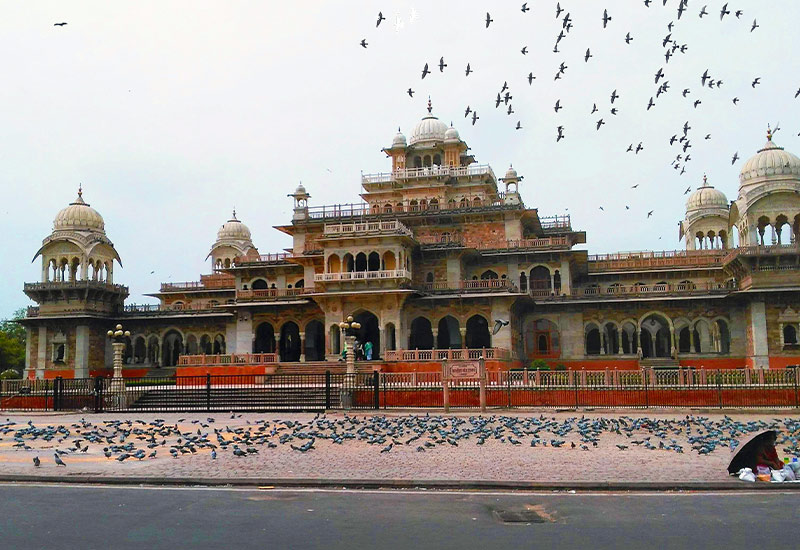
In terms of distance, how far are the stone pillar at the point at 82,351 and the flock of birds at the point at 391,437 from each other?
3062 centimetres

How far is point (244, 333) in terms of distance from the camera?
47.0 m

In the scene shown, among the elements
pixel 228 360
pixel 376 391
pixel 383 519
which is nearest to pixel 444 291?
pixel 228 360

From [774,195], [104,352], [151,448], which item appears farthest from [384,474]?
[104,352]

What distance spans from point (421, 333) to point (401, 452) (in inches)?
1307

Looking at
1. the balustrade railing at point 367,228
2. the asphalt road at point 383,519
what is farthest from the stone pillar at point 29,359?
the asphalt road at point 383,519

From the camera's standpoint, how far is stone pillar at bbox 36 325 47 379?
5003 centimetres

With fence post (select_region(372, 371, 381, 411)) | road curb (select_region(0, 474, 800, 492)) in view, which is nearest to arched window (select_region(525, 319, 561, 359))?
fence post (select_region(372, 371, 381, 411))

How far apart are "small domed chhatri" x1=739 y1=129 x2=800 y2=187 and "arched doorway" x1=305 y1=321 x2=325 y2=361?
26615 millimetres

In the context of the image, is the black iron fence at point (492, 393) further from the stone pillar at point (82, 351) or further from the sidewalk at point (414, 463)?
the stone pillar at point (82, 351)

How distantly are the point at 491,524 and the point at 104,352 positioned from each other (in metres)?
48.4

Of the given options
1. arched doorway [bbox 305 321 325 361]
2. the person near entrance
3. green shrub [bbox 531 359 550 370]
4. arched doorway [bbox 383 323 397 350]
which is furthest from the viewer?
arched doorway [bbox 305 321 325 361]

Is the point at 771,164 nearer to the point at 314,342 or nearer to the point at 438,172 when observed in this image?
the point at 438,172

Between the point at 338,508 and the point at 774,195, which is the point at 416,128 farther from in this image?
the point at 338,508

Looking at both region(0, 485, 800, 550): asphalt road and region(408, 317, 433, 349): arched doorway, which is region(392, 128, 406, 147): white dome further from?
region(0, 485, 800, 550): asphalt road
